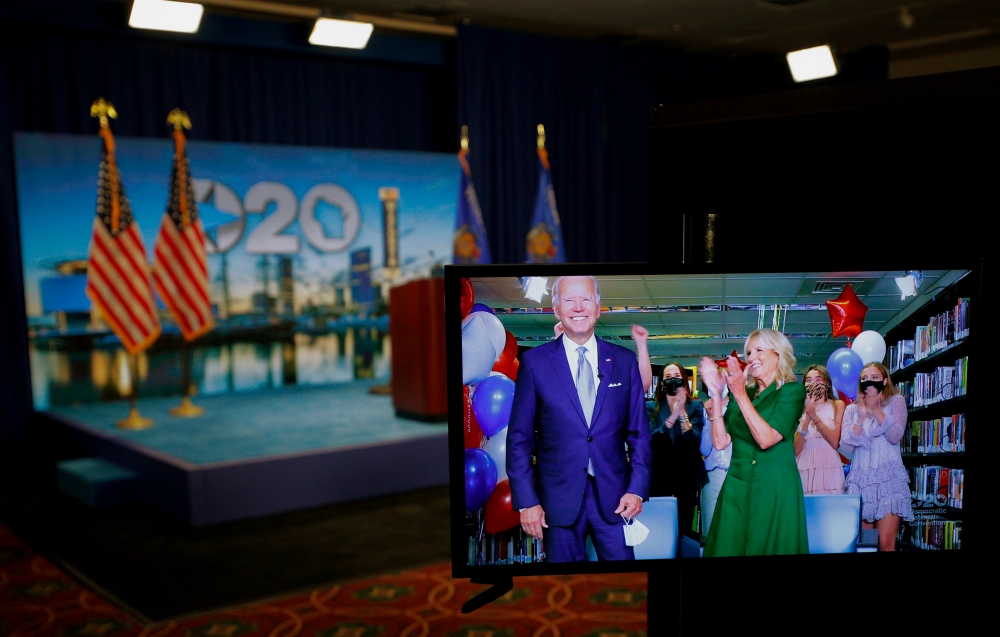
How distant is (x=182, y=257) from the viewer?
505 cm

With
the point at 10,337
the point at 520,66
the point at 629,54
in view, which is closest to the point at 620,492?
the point at 10,337

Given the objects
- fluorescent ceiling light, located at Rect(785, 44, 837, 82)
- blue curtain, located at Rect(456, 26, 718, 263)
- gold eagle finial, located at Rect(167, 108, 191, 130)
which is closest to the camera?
gold eagle finial, located at Rect(167, 108, 191, 130)

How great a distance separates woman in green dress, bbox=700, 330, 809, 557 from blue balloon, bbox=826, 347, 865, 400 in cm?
6

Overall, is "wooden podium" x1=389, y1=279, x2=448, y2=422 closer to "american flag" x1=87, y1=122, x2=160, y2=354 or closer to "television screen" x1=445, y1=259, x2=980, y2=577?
"american flag" x1=87, y1=122, x2=160, y2=354

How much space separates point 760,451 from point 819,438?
0.34 feet

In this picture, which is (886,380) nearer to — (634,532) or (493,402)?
(634,532)

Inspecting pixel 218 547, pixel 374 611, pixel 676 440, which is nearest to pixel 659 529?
pixel 676 440

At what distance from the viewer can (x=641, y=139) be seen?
7.05 m

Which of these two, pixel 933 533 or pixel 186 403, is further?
pixel 186 403

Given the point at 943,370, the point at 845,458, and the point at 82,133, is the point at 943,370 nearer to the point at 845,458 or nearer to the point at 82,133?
the point at 845,458

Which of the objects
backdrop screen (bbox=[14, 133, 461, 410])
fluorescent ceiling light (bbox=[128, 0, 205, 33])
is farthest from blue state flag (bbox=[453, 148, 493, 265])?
fluorescent ceiling light (bbox=[128, 0, 205, 33])

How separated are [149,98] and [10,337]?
1642mm

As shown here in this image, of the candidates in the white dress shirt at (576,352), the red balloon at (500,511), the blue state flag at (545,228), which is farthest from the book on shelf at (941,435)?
the blue state flag at (545,228)

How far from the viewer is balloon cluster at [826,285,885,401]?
1.44 meters
